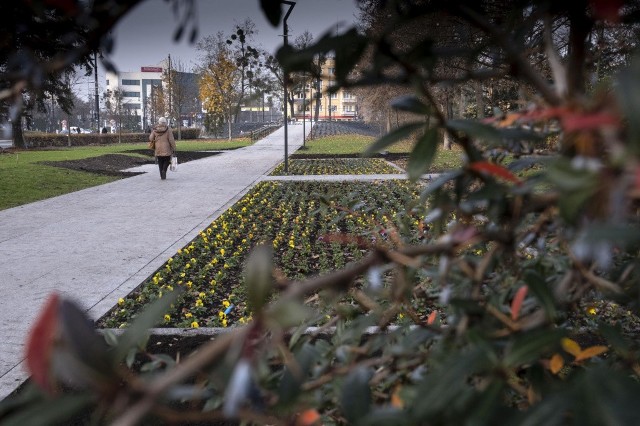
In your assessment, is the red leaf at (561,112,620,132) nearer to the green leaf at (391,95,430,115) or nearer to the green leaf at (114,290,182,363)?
the green leaf at (391,95,430,115)

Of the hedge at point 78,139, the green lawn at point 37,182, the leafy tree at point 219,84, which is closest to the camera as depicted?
the green lawn at point 37,182

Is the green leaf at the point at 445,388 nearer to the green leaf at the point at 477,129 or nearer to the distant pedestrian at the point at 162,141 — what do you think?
the green leaf at the point at 477,129

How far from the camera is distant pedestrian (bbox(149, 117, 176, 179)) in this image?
13.4 meters

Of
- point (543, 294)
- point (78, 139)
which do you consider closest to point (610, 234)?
point (543, 294)

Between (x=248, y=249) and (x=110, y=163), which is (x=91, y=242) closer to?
(x=248, y=249)

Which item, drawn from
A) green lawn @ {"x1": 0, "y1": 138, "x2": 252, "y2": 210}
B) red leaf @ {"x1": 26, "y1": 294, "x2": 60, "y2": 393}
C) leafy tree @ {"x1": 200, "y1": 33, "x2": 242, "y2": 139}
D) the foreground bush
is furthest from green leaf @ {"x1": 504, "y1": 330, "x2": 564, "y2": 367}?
leafy tree @ {"x1": 200, "y1": 33, "x2": 242, "y2": 139}

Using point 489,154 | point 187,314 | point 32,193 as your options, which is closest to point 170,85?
point 32,193

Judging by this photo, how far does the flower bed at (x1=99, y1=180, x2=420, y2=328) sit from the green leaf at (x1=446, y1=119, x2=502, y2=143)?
306 mm

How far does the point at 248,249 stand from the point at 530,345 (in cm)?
609

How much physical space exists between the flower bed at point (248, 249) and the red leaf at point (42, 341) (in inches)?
21.8

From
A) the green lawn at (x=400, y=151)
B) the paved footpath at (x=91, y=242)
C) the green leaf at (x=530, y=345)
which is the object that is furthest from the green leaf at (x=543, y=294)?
the paved footpath at (x=91, y=242)

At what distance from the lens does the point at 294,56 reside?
2.62 feet

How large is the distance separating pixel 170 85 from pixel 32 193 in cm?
3079

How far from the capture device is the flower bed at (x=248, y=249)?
2.83 meters
